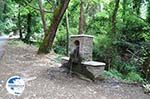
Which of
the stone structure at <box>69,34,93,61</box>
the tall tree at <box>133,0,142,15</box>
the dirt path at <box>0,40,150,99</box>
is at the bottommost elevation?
the dirt path at <box>0,40,150,99</box>

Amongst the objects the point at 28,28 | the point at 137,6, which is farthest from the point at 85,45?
the point at 28,28

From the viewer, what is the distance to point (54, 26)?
12.4 metres

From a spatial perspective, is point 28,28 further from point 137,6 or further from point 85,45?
point 85,45

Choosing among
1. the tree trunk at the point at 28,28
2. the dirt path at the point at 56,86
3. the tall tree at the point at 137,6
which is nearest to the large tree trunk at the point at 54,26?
the dirt path at the point at 56,86

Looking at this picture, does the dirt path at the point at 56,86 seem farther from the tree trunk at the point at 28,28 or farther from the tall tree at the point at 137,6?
the tree trunk at the point at 28,28

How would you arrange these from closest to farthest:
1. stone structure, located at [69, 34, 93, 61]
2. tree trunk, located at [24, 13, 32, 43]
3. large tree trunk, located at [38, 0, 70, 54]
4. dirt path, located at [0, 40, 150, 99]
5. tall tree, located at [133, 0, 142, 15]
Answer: dirt path, located at [0, 40, 150, 99] < stone structure, located at [69, 34, 93, 61] < large tree trunk, located at [38, 0, 70, 54] < tall tree, located at [133, 0, 142, 15] < tree trunk, located at [24, 13, 32, 43]

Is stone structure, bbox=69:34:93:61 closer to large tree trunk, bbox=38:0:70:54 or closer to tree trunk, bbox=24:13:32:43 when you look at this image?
large tree trunk, bbox=38:0:70:54

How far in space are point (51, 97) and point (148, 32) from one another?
7576 millimetres

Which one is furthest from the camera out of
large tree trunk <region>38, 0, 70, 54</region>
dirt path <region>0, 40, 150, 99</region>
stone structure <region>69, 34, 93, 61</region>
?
large tree trunk <region>38, 0, 70, 54</region>

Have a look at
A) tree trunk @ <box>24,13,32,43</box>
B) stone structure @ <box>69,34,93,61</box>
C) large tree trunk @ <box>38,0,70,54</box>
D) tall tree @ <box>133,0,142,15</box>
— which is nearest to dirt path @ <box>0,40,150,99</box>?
stone structure @ <box>69,34,93,61</box>

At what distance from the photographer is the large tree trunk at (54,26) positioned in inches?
445

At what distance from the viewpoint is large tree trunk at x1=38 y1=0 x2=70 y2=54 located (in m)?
11.3

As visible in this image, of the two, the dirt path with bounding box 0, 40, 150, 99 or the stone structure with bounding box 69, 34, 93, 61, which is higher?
the stone structure with bounding box 69, 34, 93, 61

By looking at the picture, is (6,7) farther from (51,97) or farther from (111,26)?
(51,97)
